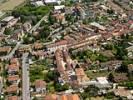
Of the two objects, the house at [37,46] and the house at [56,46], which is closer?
the house at [56,46]

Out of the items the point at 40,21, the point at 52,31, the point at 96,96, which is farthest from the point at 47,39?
the point at 96,96

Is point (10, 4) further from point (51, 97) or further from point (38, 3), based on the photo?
point (51, 97)

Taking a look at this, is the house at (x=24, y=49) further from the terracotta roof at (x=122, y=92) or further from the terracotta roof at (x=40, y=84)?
the terracotta roof at (x=122, y=92)

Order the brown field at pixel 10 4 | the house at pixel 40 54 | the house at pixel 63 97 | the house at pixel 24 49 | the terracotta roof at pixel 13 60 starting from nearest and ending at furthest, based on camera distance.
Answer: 1. the house at pixel 63 97
2. the terracotta roof at pixel 13 60
3. the house at pixel 40 54
4. the house at pixel 24 49
5. the brown field at pixel 10 4

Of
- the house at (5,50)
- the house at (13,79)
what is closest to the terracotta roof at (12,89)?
the house at (13,79)

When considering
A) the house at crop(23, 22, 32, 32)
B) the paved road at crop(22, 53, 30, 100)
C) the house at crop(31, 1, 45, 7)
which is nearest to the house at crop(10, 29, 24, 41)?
the house at crop(23, 22, 32, 32)

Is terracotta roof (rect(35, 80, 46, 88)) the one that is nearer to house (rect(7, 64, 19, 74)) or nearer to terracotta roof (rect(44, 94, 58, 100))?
terracotta roof (rect(44, 94, 58, 100))

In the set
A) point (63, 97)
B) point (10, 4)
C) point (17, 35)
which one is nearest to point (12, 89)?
point (63, 97)

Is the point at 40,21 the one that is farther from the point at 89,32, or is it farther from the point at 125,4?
the point at 125,4
